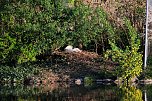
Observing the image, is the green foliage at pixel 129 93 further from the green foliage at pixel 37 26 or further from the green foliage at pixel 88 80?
the green foliage at pixel 37 26

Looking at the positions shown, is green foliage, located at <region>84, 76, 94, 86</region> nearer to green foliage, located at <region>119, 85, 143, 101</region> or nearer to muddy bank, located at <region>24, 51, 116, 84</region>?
muddy bank, located at <region>24, 51, 116, 84</region>

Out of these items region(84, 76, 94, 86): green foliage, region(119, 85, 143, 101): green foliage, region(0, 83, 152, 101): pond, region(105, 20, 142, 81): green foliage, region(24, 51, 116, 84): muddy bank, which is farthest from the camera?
region(24, 51, 116, 84): muddy bank

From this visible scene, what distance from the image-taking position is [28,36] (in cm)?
2769

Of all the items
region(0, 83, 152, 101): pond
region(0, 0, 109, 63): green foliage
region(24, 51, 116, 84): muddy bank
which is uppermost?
region(0, 0, 109, 63): green foliage

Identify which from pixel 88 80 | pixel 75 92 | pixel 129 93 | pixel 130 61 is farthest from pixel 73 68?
pixel 129 93

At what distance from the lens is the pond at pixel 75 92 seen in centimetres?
1964

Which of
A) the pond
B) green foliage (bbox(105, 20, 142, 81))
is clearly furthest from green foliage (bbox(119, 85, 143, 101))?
green foliage (bbox(105, 20, 142, 81))

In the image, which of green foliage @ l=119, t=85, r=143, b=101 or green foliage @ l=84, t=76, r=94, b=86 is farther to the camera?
green foliage @ l=84, t=76, r=94, b=86

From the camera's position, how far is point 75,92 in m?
21.9

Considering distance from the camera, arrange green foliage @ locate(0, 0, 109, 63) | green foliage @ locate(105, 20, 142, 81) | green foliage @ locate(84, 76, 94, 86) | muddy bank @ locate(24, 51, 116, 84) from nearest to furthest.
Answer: green foliage @ locate(105, 20, 142, 81)
green foliage @ locate(84, 76, 94, 86)
muddy bank @ locate(24, 51, 116, 84)
green foliage @ locate(0, 0, 109, 63)

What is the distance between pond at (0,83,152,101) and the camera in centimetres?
1964

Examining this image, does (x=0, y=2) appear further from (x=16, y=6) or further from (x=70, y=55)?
(x=70, y=55)

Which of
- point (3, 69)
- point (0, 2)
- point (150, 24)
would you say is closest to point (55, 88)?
point (3, 69)

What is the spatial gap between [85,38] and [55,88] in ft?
17.0
